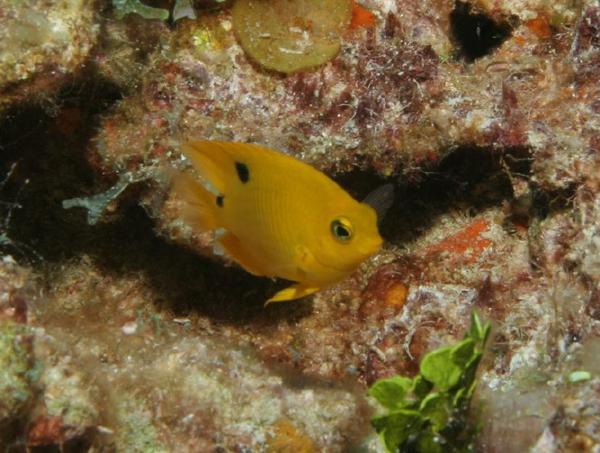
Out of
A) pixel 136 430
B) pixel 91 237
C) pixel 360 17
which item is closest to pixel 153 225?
pixel 91 237

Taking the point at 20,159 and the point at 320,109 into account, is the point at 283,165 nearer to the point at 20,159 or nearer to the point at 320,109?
the point at 320,109

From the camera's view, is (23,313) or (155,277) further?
(155,277)

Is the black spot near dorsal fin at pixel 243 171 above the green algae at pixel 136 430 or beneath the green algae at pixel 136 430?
above

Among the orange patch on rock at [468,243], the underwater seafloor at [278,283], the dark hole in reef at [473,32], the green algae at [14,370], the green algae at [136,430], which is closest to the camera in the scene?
the green algae at [14,370]

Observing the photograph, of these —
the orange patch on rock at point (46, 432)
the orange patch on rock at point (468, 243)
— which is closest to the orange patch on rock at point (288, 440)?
the orange patch on rock at point (46, 432)

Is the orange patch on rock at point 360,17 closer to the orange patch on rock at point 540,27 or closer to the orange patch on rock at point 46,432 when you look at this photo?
the orange patch on rock at point 540,27

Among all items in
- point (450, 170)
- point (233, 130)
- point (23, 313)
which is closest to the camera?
point (23, 313)

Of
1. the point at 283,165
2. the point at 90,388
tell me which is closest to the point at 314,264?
the point at 283,165
